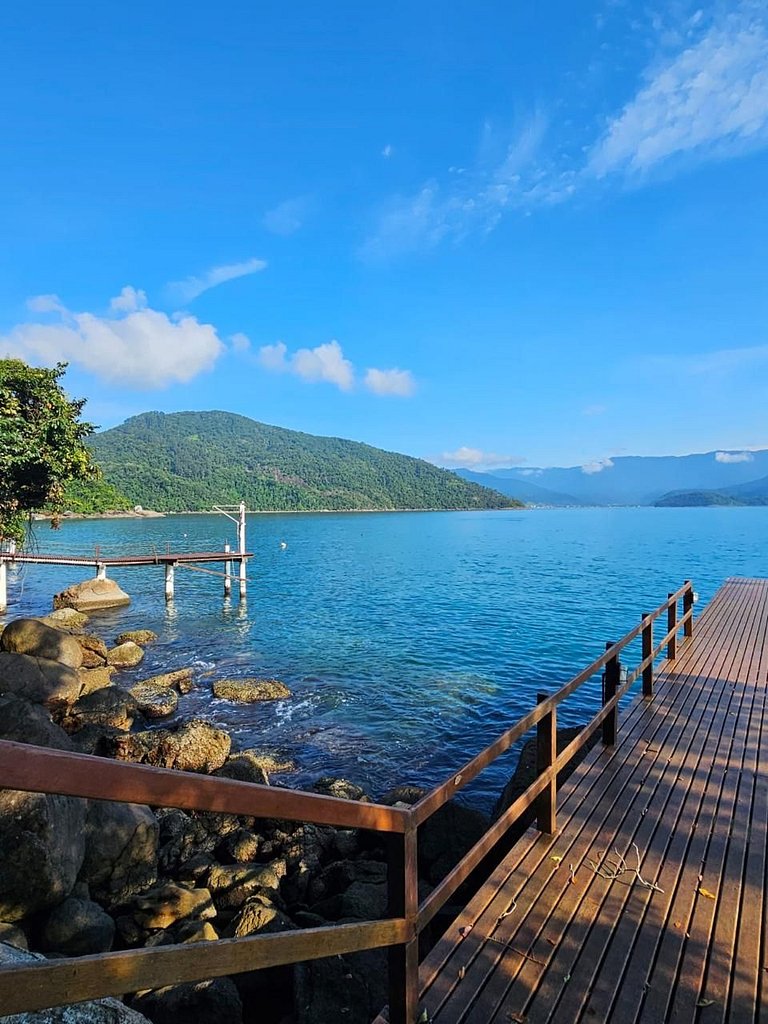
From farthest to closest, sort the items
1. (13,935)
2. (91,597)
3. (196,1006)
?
(91,597) → (13,935) → (196,1006)

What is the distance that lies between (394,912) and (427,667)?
51.6ft

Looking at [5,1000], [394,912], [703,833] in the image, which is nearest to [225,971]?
[5,1000]

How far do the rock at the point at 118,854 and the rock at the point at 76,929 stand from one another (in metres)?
0.86

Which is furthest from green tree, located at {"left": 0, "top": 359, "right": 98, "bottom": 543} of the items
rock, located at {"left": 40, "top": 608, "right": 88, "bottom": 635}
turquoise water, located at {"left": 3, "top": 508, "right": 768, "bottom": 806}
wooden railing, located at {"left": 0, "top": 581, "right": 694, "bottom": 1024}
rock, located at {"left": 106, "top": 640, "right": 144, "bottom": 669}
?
wooden railing, located at {"left": 0, "top": 581, "right": 694, "bottom": 1024}

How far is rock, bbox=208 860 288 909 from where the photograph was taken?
19.5 feet

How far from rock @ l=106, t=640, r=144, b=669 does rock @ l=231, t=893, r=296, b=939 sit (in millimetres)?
14887

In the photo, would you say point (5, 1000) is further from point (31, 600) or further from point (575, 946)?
point (31, 600)

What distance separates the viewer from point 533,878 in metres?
4.01

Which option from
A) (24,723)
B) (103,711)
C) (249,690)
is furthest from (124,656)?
(24,723)

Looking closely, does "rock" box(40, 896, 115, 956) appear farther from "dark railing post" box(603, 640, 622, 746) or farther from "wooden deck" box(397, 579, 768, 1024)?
"dark railing post" box(603, 640, 622, 746)

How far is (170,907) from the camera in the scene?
17.7 feet

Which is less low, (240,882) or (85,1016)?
(85,1016)

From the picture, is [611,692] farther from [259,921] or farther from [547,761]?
[259,921]

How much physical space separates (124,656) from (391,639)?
369 inches
